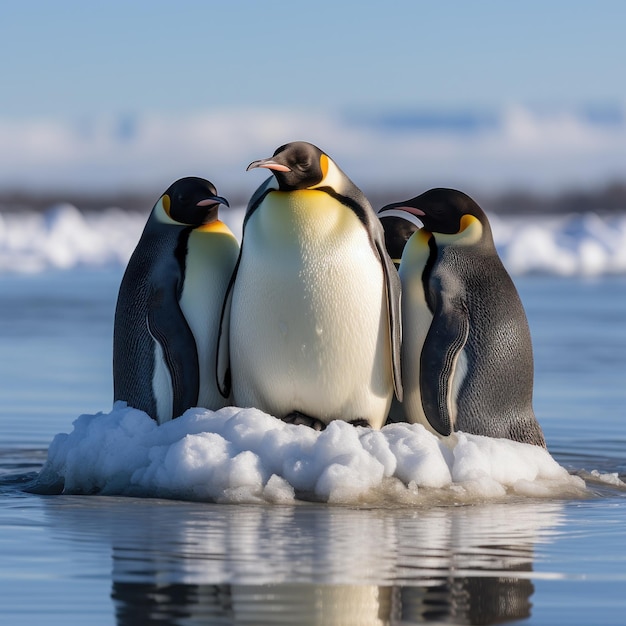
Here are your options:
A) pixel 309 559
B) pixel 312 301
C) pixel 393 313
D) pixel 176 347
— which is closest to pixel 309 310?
pixel 312 301

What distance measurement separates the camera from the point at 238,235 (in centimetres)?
2855

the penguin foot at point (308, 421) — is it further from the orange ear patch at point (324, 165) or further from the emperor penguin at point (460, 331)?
the orange ear patch at point (324, 165)

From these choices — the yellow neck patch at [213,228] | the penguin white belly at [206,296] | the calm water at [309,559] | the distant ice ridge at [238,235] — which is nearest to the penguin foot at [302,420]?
the penguin white belly at [206,296]

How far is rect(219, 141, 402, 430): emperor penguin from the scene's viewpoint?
619 cm

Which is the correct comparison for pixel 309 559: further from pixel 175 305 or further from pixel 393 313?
pixel 175 305

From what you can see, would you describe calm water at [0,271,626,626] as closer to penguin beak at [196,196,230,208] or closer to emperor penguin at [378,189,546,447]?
emperor penguin at [378,189,546,447]

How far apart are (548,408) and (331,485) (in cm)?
389

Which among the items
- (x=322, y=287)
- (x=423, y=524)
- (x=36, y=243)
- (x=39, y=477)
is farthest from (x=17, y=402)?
(x=36, y=243)

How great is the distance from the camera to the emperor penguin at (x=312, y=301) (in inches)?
244

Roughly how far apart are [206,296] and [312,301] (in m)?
0.51

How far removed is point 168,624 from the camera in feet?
→ 11.7

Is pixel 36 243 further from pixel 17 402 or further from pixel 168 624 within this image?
pixel 168 624

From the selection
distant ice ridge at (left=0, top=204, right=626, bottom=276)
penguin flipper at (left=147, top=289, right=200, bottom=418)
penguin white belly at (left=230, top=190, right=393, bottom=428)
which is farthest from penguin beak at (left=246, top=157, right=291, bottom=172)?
distant ice ridge at (left=0, top=204, right=626, bottom=276)

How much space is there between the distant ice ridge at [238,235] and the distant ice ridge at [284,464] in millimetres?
22204
